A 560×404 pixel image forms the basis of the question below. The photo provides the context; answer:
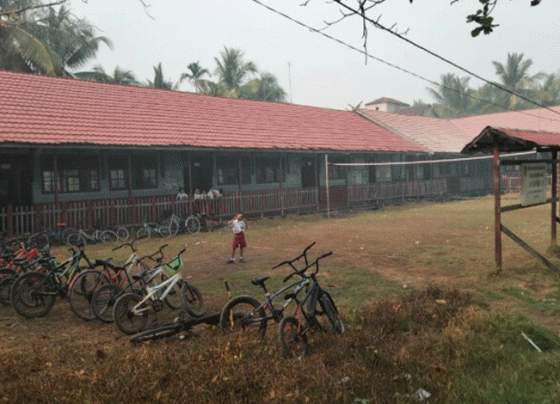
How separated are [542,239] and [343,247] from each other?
5.06 metres

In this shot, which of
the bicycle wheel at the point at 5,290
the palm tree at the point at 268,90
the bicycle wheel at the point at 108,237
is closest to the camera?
the bicycle wheel at the point at 5,290

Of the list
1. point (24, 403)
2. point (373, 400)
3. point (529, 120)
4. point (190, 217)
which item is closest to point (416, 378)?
point (373, 400)

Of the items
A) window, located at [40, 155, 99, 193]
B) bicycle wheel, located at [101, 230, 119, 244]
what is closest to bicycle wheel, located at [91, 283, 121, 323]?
bicycle wheel, located at [101, 230, 119, 244]

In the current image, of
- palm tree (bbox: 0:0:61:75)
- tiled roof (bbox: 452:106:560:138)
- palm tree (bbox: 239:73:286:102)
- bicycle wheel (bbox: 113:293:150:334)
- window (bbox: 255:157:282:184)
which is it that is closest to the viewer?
bicycle wheel (bbox: 113:293:150:334)

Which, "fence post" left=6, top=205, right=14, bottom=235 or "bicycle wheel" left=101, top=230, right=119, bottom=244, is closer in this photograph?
"fence post" left=6, top=205, right=14, bottom=235

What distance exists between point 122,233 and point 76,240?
4.80ft

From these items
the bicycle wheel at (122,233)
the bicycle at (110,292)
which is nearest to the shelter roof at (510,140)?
the bicycle at (110,292)

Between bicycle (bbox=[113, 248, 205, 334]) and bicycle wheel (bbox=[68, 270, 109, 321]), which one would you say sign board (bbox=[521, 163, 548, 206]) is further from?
bicycle wheel (bbox=[68, 270, 109, 321])

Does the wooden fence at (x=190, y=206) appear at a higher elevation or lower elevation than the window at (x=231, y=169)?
lower

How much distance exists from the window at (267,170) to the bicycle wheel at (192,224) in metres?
5.35

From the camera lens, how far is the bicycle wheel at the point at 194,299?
21.0ft

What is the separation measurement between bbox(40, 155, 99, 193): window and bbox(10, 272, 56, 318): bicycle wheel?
8943mm

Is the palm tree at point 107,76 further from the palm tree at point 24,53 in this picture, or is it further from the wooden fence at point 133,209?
the wooden fence at point 133,209

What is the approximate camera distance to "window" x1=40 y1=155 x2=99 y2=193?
1510cm
